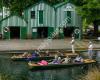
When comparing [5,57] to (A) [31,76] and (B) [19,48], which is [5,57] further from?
(A) [31,76]

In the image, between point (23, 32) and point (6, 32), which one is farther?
point (23, 32)

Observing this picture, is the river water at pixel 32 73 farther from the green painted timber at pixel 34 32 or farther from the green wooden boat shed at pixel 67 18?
the green wooden boat shed at pixel 67 18

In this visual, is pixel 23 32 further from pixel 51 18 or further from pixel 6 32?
pixel 51 18

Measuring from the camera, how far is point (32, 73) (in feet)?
128

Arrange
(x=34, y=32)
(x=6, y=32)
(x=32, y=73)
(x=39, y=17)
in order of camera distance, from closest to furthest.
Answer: (x=32, y=73) → (x=6, y=32) → (x=39, y=17) → (x=34, y=32)

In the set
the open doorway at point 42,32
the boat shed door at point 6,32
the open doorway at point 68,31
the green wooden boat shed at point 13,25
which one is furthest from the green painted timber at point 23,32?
the open doorway at point 68,31

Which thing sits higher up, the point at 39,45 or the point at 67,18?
the point at 67,18

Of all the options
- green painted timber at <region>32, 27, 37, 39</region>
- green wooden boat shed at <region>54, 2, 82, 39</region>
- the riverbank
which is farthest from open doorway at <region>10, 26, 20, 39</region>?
the riverbank

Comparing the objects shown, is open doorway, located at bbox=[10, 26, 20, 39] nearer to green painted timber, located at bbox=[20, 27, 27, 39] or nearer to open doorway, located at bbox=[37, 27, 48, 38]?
green painted timber, located at bbox=[20, 27, 27, 39]

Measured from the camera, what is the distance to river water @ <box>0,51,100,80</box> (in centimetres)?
3575

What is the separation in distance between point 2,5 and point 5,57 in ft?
145

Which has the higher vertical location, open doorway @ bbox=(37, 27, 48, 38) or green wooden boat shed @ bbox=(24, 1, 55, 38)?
green wooden boat shed @ bbox=(24, 1, 55, 38)

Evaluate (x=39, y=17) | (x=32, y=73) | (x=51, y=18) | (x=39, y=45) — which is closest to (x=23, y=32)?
(x=39, y=17)

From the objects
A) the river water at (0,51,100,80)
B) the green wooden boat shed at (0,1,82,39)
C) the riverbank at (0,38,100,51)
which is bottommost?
the river water at (0,51,100,80)
